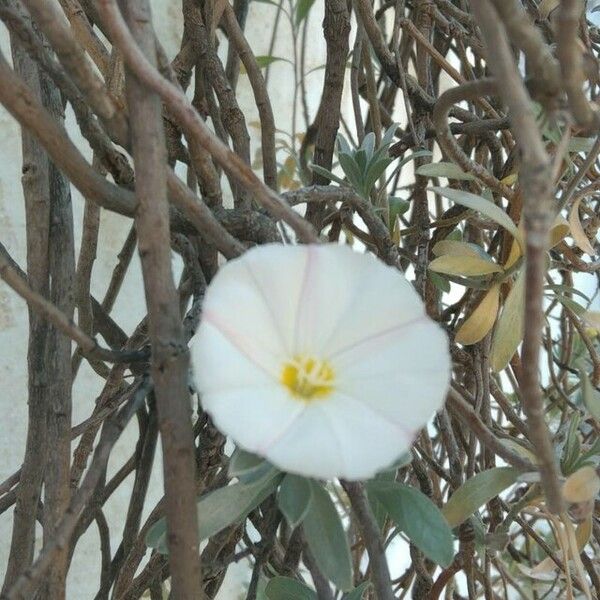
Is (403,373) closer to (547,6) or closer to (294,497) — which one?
(294,497)

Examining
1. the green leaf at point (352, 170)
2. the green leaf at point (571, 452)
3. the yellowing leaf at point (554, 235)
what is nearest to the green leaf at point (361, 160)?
the green leaf at point (352, 170)

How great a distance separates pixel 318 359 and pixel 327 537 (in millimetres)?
84

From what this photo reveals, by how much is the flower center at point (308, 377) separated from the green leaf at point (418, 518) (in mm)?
80

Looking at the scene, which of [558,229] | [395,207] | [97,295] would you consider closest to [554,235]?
[558,229]

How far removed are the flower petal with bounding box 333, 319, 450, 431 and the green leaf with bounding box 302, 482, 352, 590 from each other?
0.06 meters

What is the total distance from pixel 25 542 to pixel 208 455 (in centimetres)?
11

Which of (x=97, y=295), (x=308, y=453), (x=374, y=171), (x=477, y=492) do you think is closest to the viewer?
(x=308, y=453)

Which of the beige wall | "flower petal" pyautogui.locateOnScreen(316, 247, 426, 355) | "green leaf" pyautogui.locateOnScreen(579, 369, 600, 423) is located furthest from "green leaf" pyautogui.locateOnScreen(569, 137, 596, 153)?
the beige wall

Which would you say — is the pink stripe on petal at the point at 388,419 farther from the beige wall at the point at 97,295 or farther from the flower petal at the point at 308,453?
the beige wall at the point at 97,295

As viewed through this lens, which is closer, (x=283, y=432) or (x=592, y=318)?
(x=283, y=432)

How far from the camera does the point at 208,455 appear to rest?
47 centimetres

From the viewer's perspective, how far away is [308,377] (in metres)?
0.32

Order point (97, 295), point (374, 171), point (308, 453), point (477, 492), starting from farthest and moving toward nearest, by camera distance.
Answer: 1. point (97, 295)
2. point (374, 171)
3. point (477, 492)
4. point (308, 453)

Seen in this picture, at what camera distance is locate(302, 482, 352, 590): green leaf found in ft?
1.13
